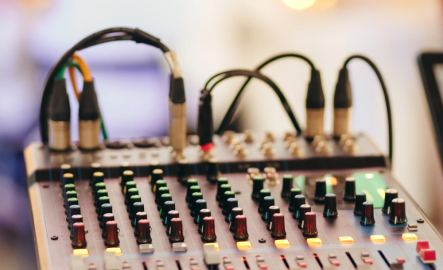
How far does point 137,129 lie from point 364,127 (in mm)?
984

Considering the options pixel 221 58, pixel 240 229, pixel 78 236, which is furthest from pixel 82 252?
pixel 221 58

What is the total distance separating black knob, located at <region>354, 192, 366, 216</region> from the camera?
123 cm

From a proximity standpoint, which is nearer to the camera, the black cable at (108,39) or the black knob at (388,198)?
the black knob at (388,198)

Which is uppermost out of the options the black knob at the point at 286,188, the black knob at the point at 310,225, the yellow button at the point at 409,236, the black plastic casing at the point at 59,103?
the black plastic casing at the point at 59,103

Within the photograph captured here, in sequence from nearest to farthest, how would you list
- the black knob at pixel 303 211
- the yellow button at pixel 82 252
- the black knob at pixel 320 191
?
1. the yellow button at pixel 82 252
2. the black knob at pixel 303 211
3. the black knob at pixel 320 191

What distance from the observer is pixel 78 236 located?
1.09 meters

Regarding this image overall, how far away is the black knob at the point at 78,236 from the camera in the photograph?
109 cm

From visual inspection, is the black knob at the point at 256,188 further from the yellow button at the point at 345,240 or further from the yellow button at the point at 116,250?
the yellow button at the point at 116,250

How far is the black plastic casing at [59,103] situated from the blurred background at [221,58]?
1179 millimetres

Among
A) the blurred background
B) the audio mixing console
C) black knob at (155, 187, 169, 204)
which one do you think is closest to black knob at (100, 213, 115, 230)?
the audio mixing console

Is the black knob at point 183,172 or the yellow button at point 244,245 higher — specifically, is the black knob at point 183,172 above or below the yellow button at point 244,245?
above

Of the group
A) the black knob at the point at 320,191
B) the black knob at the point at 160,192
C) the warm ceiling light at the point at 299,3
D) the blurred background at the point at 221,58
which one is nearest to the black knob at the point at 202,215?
the black knob at the point at 160,192

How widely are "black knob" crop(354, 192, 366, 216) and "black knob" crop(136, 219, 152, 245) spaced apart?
0.35 meters

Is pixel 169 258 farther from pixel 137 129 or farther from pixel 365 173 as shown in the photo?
pixel 137 129
